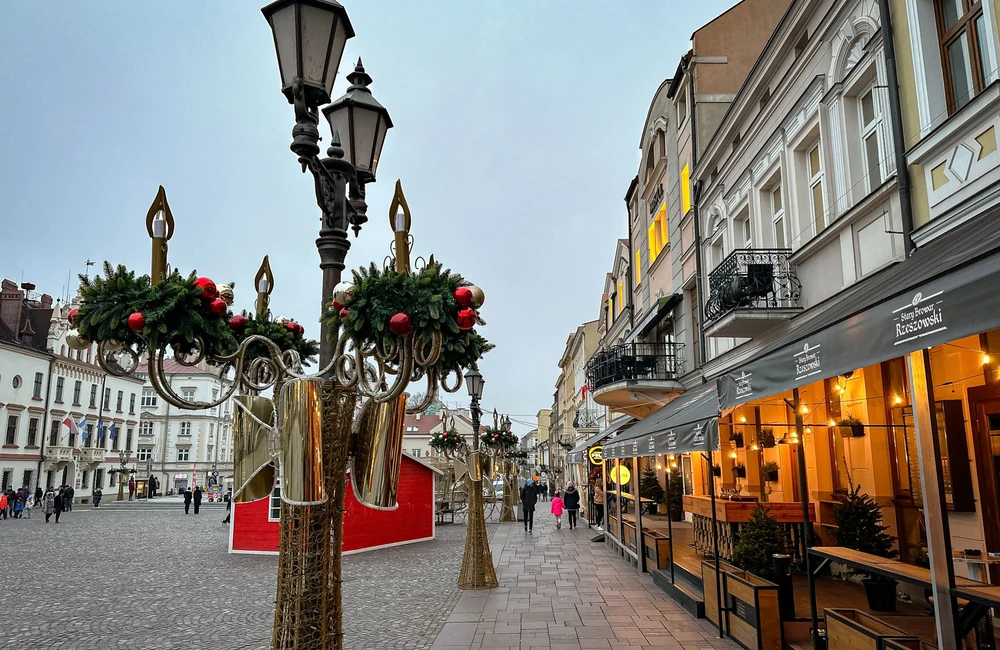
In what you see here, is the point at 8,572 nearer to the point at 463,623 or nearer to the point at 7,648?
the point at 7,648

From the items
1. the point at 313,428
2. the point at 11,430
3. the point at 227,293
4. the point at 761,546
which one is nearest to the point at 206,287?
the point at 227,293

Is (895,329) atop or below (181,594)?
atop

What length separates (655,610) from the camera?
9945 mm

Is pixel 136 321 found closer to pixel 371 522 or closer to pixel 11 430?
pixel 371 522

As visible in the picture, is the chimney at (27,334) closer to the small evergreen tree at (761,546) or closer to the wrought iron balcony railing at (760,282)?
the wrought iron balcony railing at (760,282)

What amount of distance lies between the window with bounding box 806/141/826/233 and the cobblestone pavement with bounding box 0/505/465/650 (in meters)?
8.62

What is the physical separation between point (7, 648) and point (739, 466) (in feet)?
45.1

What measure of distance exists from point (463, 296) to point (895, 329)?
2552 millimetres

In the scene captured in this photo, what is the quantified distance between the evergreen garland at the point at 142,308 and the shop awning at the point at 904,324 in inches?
161

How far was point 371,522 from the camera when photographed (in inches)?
765

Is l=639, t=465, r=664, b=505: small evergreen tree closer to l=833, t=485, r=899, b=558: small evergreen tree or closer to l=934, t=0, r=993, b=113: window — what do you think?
l=833, t=485, r=899, b=558: small evergreen tree

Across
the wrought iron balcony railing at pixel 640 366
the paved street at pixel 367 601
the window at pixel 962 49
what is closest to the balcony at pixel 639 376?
the wrought iron balcony railing at pixel 640 366

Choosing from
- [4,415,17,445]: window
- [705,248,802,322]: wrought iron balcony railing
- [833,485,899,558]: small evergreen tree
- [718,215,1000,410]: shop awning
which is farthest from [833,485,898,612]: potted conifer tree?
[4,415,17,445]: window

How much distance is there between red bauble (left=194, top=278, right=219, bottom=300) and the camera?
156 inches
